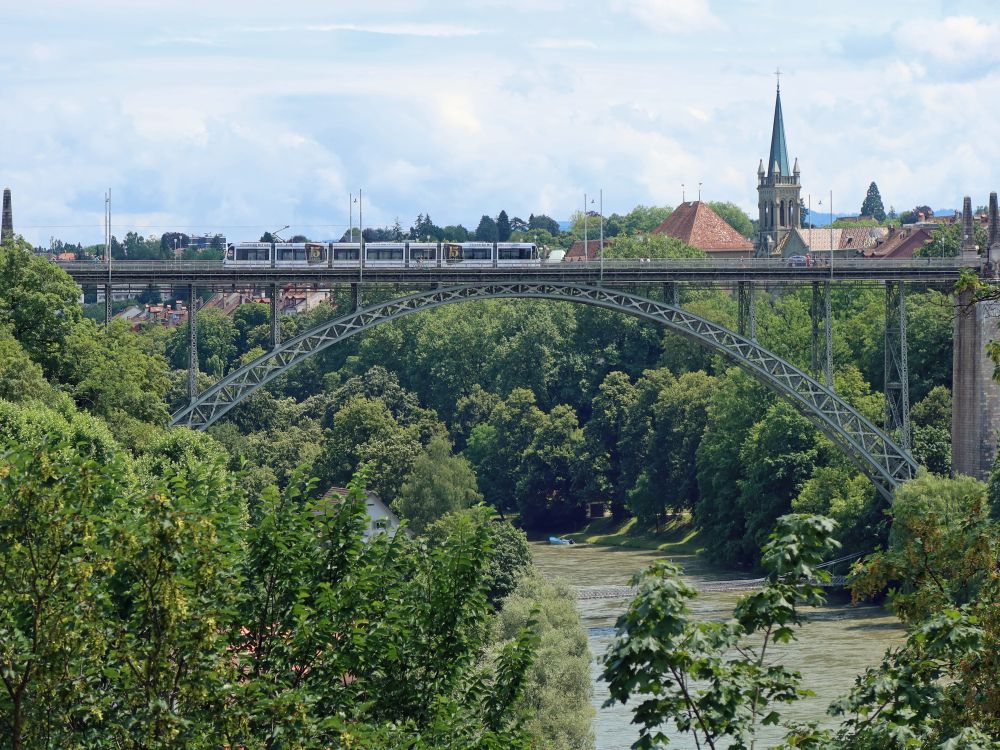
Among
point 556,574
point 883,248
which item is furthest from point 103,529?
point 883,248

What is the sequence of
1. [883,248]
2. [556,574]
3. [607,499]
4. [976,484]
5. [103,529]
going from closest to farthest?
1. [103,529]
2. [976,484]
3. [556,574]
4. [607,499]
5. [883,248]

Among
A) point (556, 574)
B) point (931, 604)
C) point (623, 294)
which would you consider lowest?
point (556, 574)

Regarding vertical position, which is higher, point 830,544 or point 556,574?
point 830,544

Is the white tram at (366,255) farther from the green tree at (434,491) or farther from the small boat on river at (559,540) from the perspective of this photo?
the small boat on river at (559,540)

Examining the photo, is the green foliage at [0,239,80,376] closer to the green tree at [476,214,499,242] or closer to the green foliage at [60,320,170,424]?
the green foliage at [60,320,170,424]

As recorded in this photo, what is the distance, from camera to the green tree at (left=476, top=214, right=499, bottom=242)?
553 feet

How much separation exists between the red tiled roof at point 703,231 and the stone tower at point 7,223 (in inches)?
2475

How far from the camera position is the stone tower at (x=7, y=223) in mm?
51825

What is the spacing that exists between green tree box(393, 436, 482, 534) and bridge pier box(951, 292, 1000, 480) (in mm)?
14843

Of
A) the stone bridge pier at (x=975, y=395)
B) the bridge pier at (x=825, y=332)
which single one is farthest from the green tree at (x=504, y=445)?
the stone bridge pier at (x=975, y=395)

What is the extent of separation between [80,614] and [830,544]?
561 cm

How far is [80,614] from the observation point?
47.2 ft

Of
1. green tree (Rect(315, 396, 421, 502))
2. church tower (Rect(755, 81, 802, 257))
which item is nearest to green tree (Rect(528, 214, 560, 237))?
church tower (Rect(755, 81, 802, 257))

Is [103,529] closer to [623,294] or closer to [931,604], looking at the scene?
[931,604]
